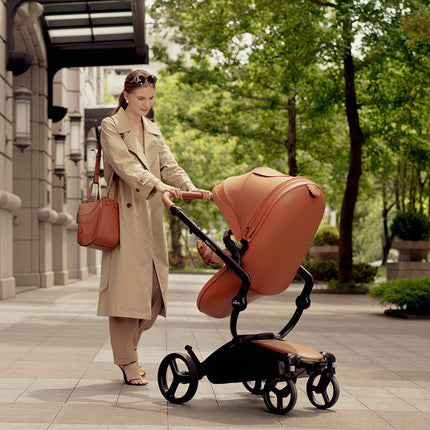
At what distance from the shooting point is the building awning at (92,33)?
50.5 ft

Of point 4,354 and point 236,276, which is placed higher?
point 236,276

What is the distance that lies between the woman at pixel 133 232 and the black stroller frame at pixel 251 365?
0.45m

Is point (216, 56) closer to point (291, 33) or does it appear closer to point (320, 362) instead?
point (291, 33)

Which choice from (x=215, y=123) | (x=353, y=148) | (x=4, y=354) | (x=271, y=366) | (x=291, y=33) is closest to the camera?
(x=271, y=366)

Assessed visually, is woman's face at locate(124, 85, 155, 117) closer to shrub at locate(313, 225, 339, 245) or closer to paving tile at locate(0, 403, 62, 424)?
paving tile at locate(0, 403, 62, 424)

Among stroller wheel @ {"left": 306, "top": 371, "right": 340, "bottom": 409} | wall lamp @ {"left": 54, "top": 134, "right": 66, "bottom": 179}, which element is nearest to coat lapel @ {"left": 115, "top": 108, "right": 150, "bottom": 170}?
stroller wheel @ {"left": 306, "top": 371, "right": 340, "bottom": 409}

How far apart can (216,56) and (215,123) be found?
2.58m

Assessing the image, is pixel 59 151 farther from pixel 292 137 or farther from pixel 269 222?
pixel 269 222

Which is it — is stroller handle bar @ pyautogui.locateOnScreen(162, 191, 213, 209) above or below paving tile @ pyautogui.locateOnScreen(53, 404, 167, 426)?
above

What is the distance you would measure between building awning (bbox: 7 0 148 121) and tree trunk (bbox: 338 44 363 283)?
226 inches

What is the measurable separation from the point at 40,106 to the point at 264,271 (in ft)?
46.0

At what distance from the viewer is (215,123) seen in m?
24.5

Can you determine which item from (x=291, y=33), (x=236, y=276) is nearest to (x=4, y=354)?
(x=236, y=276)

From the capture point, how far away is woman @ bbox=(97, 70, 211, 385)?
17.0 ft
